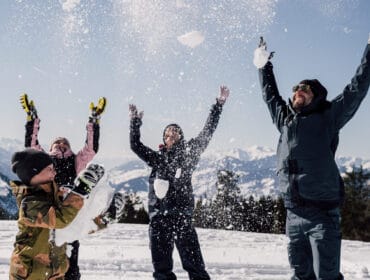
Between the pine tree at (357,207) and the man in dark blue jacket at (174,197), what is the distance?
3310 centimetres

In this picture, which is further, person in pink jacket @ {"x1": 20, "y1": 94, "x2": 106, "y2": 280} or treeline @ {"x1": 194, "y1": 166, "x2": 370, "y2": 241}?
treeline @ {"x1": 194, "y1": 166, "x2": 370, "y2": 241}

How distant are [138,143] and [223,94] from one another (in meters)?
1.27

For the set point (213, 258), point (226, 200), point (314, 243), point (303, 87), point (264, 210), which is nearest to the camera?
point (314, 243)

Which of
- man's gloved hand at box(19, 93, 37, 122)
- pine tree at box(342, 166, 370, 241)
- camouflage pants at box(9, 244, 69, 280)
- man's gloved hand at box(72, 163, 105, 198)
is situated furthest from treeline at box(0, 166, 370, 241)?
man's gloved hand at box(72, 163, 105, 198)

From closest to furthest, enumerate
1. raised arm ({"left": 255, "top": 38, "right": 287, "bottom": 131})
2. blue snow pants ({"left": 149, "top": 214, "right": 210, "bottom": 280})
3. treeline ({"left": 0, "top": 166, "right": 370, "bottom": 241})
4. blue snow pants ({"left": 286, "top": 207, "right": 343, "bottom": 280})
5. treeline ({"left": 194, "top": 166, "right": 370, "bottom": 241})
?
blue snow pants ({"left": 286, "top": 207, "right": 343, "bottom": 280}) < raised arm ({"left": 255, "top": 38, "right": 287, "bottom": 131}) < blue snow pants ({"left": 149, "top": 214, "right": 210, "bottom": 280}) < treeline ({"left": 0, "top": 166, "right": 370, "bottom": 241}) < treeline ({"left": 194, "top": 166, "right": 370, "bottom": 241})

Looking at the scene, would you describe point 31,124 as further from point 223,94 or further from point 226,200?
point 226,200

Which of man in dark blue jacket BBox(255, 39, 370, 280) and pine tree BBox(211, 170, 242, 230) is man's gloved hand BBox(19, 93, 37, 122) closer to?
man in dark blue jacket BBox(255, 39, 370, 280)

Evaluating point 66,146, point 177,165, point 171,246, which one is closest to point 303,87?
point 177,165

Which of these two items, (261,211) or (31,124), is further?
(261,211)

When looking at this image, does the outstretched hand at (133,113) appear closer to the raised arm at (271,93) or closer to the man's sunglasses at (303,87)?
the raised arm at (271,93)

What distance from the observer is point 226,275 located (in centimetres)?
600

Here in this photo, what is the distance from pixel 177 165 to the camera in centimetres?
497

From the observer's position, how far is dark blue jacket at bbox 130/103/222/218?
16.0 feet

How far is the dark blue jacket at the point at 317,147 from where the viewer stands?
355 centimetres
